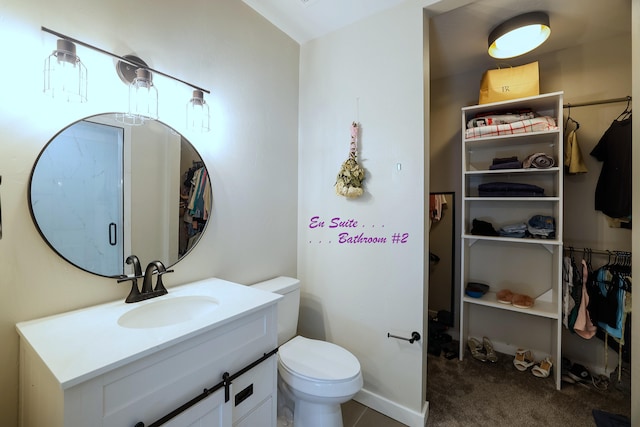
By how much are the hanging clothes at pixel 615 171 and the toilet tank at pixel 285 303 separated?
7.67 ft

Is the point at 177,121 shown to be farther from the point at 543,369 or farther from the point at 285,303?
the point at 543,369

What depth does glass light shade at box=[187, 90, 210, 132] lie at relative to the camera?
1369 millimetres

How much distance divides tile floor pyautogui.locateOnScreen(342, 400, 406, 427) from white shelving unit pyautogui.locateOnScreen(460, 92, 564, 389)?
41.2 inches

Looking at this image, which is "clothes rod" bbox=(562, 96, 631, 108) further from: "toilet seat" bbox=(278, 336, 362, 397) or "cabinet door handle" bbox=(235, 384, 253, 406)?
"cabinet door handle" bbox=(235, 384, 253, 406)

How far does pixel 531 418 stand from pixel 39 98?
305 cm

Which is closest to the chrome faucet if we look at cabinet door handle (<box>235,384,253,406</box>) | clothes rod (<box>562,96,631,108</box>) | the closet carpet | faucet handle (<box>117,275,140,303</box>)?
faucet handle (<box>117,275,140,303</box>)

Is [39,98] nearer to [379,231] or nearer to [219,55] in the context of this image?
[219,55]

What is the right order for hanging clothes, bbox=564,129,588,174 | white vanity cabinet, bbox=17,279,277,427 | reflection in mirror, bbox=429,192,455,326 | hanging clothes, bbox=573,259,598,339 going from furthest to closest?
reflection in mirror, bbox=429,192,455,326 → hanging clothes, bbox=564,129,588,174 → hanging clothes, bbox=573,259,598,339 → white vanity cabinet, bbox=17,279,277,427

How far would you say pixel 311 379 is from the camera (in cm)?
135

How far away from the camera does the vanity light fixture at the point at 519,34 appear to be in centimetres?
176

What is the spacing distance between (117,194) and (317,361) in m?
1.31

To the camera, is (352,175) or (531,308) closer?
(352,175)

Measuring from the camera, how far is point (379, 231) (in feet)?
5.89

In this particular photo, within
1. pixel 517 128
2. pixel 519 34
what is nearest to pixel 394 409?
pixel 517 128
